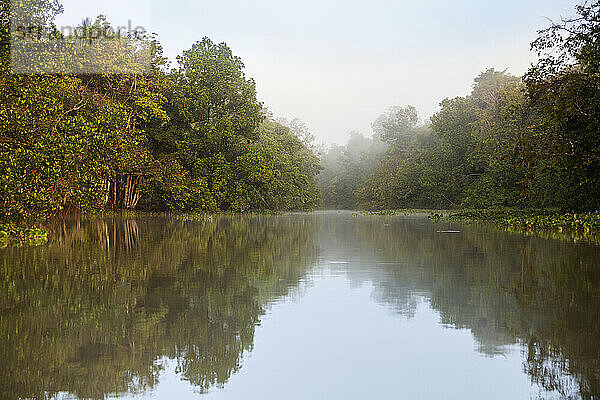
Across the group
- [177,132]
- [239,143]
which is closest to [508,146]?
[239,143]

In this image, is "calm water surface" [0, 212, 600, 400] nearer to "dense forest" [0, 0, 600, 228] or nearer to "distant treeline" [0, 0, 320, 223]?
"dense forest" [0, 0, 600, 228]

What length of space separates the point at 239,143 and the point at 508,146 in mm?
19570

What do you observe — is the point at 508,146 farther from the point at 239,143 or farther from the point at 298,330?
the point at 298,330

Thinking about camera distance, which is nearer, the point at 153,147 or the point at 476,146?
the point at 153,147

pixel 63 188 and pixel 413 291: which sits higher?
pixel 63 188

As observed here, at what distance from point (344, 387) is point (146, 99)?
2926cm

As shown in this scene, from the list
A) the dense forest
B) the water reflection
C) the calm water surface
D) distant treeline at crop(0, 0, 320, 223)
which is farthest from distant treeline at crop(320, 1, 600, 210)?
distant treeline at crop(0, 0, 320, 223)

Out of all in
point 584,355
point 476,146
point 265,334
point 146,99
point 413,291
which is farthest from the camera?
point 476,146

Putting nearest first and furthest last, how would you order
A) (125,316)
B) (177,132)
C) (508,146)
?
(125,316)
(508,146)
(177,132)

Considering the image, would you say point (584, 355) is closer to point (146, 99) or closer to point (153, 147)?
point (146, 99)

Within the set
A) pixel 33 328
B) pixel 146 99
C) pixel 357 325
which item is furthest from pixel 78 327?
pixel 146 99

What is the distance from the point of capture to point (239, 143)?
128 ft

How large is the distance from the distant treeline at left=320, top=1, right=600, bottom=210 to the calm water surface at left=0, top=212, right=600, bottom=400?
1246cm

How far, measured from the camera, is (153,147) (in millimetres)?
39875
